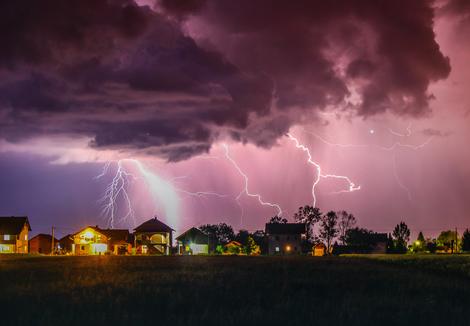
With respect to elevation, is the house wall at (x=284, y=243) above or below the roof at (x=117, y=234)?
below

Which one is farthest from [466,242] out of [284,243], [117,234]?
[117,234]

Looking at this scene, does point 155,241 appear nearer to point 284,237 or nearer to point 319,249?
point 284,237

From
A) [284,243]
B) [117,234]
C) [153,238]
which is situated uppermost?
[117,234]

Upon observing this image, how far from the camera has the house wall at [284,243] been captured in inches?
6024

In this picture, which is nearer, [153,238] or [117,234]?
[153,238]

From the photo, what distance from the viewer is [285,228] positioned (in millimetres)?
155875

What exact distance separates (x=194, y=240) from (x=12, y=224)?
37.7 m

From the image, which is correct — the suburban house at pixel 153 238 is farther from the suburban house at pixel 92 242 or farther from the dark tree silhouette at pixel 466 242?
the dark tree silhouette at pixel 466 242

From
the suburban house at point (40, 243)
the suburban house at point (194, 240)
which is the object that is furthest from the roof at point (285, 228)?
the suburban house at point (40, 243)

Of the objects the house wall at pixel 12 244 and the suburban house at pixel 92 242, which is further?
the suburban house at pixel 92 242

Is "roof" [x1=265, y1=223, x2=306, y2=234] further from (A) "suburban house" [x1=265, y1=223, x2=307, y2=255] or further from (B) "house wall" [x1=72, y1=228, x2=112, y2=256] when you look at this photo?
(B) "house wall" [x1=72, y1=228, x2=112, y2=256]

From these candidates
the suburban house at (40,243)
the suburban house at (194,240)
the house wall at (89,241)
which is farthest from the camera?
the suburban house at (40,243)

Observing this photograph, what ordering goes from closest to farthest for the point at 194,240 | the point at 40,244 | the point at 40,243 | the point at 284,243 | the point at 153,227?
the point at 153,227
the point at 194,240
the point at 284,243
the point at 40,244
the point at 40,243

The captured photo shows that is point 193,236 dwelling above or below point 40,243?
above
